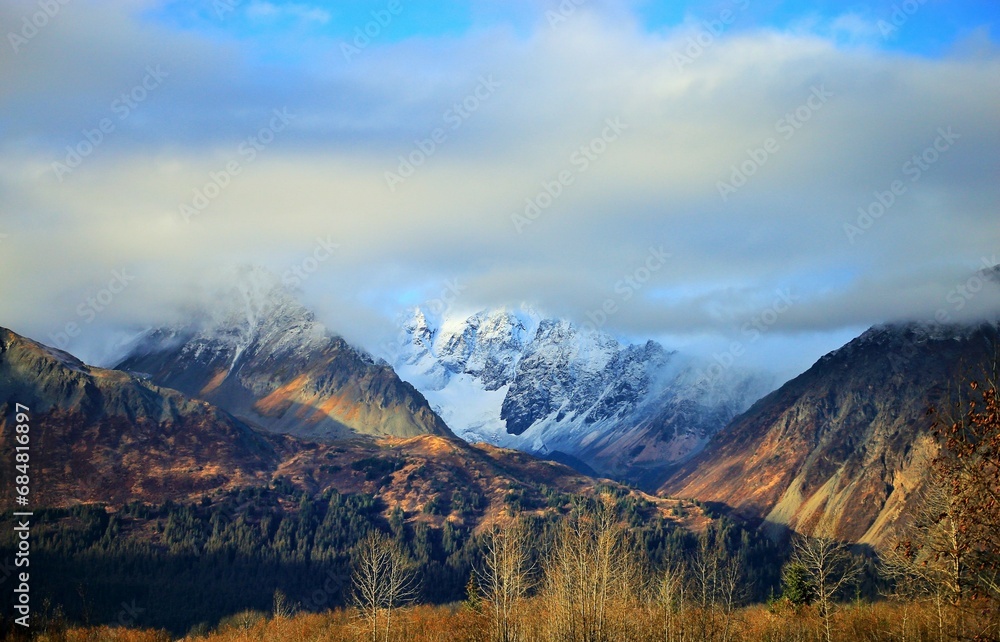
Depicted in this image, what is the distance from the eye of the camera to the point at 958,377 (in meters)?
36.6

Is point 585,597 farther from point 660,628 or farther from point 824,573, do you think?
point 824,573

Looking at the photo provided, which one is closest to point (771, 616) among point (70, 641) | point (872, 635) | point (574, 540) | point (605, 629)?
point (872, 635)

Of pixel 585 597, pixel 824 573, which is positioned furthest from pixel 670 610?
pixel 824 573

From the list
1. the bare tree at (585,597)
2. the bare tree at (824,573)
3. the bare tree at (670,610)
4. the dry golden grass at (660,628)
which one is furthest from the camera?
the dry golden grass at (660,628)

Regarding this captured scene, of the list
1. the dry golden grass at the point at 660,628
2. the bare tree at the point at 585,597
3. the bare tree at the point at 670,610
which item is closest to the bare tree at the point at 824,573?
the dry golden grass at the point at 660,628

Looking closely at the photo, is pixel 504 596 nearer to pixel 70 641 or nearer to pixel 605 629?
pixel 605 629

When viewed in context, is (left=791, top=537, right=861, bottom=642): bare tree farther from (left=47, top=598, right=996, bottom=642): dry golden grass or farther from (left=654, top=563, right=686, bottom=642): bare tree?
(left=654, top=563, right=686, bottom=642): bare tree

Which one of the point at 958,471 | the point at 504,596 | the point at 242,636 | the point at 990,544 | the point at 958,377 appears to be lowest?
the point at 242,636

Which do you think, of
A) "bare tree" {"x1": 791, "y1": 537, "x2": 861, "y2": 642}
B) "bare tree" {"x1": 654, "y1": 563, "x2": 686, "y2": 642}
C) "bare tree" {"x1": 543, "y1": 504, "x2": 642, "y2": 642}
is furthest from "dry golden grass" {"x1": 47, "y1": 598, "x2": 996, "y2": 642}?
"bare tree" {"x1": 791, "y1": 537, "x2": 861, "y2": 642}

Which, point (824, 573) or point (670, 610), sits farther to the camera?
point (670, 610)

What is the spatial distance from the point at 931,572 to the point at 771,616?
268ft

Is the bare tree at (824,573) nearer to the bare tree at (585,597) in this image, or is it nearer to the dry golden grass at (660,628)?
the dry golden grass at (660,628)

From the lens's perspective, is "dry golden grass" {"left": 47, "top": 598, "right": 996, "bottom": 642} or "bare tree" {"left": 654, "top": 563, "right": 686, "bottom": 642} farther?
"dry golden grass" {"left": 47, "top": 598, "right": 996, "bottom": 642}

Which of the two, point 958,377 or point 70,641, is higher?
point 958,377
